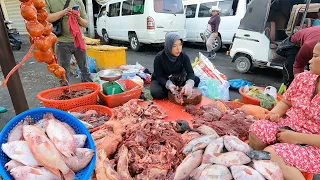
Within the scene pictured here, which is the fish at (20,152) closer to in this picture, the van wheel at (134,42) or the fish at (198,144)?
the fish at (198,144)

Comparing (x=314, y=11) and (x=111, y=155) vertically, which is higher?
(x=314, y=11)

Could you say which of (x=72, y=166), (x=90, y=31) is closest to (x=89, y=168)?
(x=72, y=166)

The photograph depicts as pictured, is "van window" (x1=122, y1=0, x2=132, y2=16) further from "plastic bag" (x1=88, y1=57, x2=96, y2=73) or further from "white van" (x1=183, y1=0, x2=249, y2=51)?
"plastic bag" (x1=88, y1=57, x2=96, y2=73)

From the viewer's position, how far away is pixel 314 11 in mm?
6430

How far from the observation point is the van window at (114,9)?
10729mm

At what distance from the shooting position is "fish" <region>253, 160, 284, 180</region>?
154 centimetres

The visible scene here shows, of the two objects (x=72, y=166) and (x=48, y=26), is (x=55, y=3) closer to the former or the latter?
(x=48, y=26)

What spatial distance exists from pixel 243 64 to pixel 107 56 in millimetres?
4118

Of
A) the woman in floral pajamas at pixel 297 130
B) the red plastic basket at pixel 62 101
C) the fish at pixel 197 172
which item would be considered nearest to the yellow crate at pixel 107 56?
the red plastic basket at pixel 62 101

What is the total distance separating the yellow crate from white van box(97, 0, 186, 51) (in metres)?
3.36

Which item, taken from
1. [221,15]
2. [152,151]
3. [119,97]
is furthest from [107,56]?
[221,15]

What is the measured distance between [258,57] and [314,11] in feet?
8.01

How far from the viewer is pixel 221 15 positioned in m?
9.05

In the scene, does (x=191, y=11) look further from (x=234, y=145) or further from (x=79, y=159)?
(x=79, y=159)
